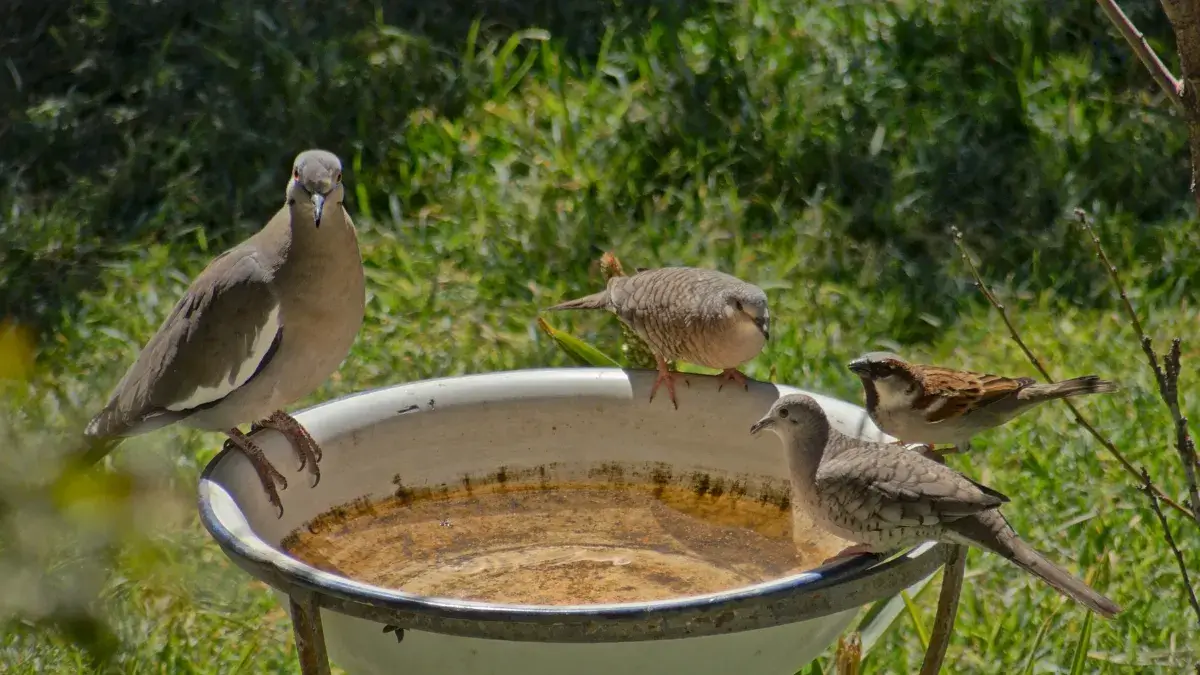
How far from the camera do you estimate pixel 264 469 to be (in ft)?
8.85

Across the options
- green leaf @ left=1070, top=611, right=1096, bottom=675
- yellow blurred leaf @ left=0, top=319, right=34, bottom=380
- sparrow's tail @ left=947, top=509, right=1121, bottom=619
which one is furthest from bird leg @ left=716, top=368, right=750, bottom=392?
yellow blurred leaf @ left=0, top=319, right=34, bottom=380

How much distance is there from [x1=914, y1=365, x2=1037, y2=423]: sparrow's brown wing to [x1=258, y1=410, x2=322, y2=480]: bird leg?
1.31 metres

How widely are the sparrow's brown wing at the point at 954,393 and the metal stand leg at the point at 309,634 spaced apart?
4.95 feet

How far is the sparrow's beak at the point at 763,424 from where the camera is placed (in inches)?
108

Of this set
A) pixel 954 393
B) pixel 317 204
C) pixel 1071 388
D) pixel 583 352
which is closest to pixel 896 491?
pixel 1071 388

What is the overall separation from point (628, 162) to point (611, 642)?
4.23m

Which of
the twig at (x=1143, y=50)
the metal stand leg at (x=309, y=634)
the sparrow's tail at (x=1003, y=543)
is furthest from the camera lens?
the sparrow's tail at (x=1003, y=543)

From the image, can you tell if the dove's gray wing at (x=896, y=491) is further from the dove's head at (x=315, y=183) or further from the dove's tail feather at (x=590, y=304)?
the dove's tail feather at (x=590, y=304)

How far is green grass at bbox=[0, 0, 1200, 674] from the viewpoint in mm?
5320

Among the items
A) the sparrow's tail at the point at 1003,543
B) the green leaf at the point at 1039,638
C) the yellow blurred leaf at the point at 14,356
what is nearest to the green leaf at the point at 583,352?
the green leaf at the point at 1039,638

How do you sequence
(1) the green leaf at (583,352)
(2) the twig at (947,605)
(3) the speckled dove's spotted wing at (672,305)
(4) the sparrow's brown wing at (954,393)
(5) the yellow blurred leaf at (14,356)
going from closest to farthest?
1. (5) the yellow blurred leaf at (14,356)
2. (2) the twig at (947,605)
3. (4) the sparrow's brown wing at (954,393)
4. (3) the speckled dove's spotted wing at (672,305)
5. (1) the green leaf at (583,352)

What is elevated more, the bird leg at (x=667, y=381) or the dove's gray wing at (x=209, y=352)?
the dove's gray wing at (x=209, y=352)

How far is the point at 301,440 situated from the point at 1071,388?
4.84ft

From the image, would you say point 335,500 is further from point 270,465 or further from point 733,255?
point 733,255
